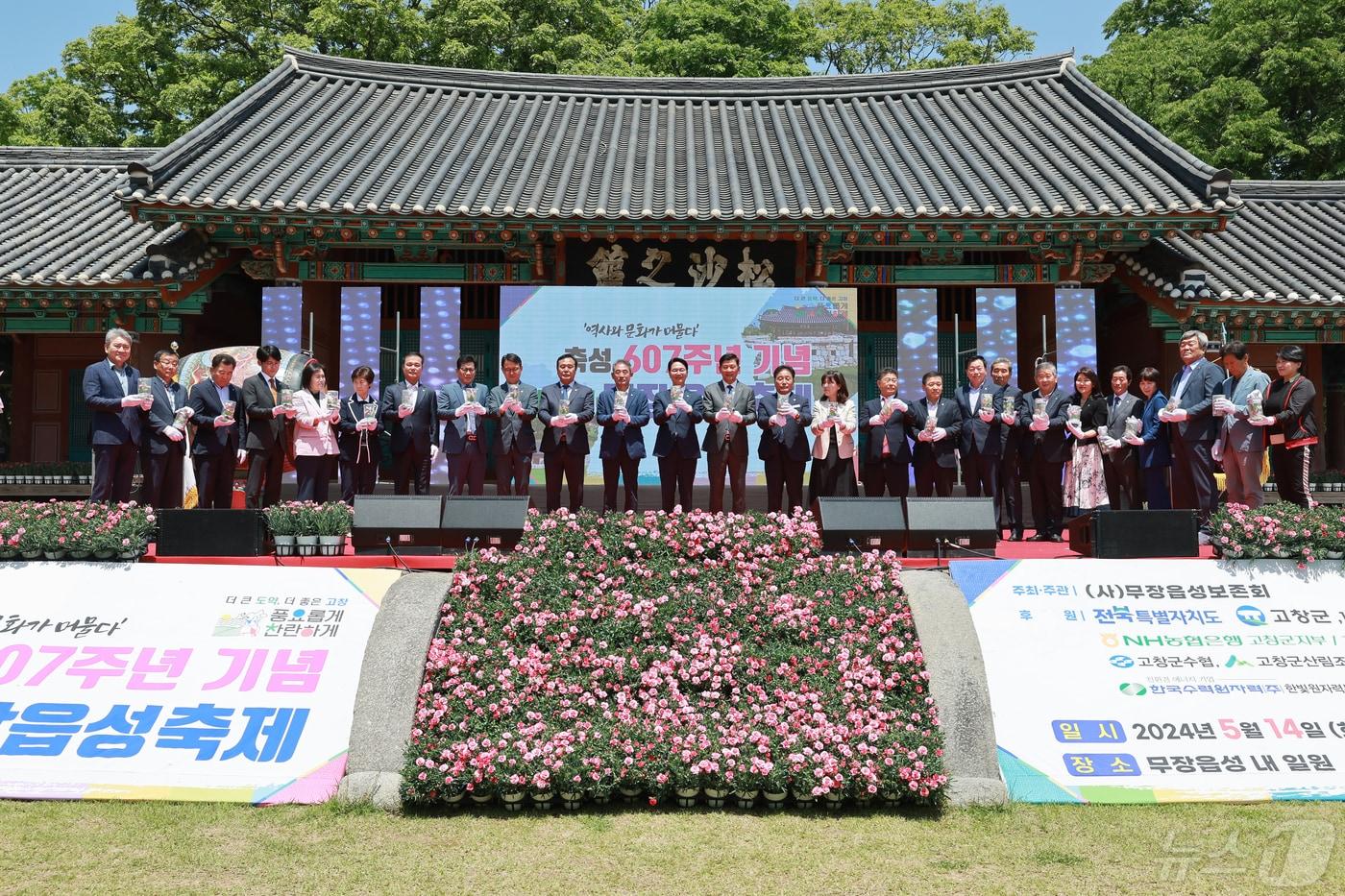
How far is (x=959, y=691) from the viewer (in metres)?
4.93

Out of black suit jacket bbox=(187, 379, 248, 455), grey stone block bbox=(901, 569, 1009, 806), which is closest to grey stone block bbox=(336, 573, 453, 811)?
grey stone block bbox=(901, 569, 1009, 806)

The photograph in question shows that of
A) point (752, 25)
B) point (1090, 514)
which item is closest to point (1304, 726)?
point (1090, 514)

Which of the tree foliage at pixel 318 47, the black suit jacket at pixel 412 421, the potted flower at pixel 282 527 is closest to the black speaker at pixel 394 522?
the potted flower at pixel 282 527

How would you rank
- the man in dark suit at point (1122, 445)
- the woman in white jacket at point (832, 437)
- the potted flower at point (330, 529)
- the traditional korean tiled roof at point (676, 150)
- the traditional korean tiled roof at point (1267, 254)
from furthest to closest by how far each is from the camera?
the traditional korean tiled roof at point (1267, 254) → the traditional korean tiled roof at point (676, 150) → the woman in white jacket at point (832, 437) → the man in dark suit at point (1122, 445) → the potted flower at point (330, 529)

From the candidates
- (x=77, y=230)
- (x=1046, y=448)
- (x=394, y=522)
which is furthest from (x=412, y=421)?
(x=77, y=230)

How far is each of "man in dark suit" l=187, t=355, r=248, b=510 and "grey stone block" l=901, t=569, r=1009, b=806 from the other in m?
5.55

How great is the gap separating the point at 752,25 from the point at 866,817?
21.7m

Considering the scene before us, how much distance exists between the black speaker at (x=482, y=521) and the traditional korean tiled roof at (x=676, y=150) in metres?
3.54

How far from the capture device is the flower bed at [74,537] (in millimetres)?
5984

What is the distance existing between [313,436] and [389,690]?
12.1ft

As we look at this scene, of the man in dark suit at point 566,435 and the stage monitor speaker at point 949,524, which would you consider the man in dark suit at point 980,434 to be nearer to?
the stage monitor speaker at point 949,524

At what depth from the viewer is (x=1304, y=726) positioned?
490 cm

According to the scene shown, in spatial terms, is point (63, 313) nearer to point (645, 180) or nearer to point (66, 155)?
point (66, 155)

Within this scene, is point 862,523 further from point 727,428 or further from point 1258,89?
point 1258,89
